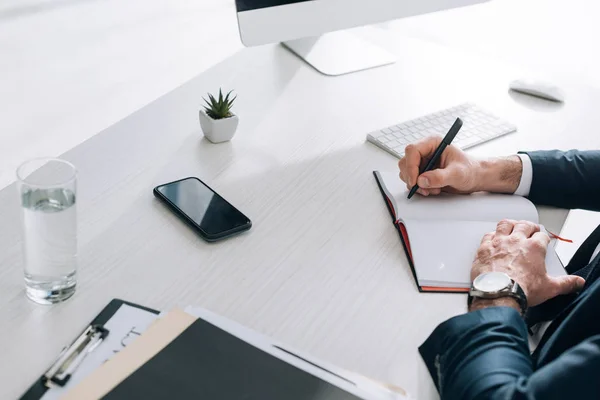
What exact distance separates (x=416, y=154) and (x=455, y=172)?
2.8 inches

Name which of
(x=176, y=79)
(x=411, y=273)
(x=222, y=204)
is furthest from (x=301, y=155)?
(x=176, y=79)

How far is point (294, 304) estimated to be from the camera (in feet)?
3.05

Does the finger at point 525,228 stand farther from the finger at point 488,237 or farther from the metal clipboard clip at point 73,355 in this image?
the metal clipboard clip at point 73,355

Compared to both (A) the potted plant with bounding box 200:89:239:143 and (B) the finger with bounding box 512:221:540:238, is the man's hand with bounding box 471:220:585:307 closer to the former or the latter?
(B) the finger with bounding box 512:221:540:238

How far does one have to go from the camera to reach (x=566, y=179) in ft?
4.07

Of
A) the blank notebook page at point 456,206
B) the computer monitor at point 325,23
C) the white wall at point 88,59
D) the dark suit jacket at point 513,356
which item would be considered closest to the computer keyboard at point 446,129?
the blank notebook page at point 456,206

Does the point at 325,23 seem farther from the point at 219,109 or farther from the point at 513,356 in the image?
the point at 513,356

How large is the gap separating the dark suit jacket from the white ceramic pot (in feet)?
1.89

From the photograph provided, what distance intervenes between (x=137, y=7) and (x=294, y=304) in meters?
3.45

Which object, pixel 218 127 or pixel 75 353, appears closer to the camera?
pixel 75 353

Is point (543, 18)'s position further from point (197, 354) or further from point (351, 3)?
point (197, 354)

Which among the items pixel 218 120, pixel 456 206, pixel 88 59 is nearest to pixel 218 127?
pixel 218 120

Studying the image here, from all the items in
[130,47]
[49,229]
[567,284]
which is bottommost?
[130,47]

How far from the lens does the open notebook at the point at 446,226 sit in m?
1.01
